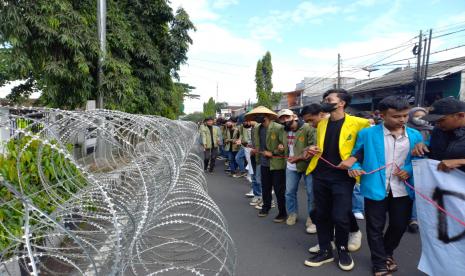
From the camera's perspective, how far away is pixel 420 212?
2967 mm

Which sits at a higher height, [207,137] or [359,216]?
[207,137]

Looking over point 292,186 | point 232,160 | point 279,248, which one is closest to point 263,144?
point 292,186

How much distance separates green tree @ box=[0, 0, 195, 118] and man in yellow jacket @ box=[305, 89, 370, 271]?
5168 mm

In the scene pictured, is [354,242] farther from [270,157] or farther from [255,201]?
[255,201]

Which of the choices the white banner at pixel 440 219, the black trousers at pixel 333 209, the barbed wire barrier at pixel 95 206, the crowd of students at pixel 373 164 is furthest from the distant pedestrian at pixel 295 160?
the white banner at pixel 440 219

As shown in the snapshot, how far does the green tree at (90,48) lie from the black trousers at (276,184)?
14.5 ft

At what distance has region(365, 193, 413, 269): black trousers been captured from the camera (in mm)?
3094

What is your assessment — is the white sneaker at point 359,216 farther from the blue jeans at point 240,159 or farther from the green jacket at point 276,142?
the blue jeans at point 240,159

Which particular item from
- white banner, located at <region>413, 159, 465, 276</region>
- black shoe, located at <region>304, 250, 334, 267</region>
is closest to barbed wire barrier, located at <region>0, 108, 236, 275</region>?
black shoe, located at <region>304, 250, 334, 267</region>

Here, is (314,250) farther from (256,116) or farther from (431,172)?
(256,116)

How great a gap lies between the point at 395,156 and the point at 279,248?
1789 millimetres

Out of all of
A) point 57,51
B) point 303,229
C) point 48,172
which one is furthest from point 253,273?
point 57,51

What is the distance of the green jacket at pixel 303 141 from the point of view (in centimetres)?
439

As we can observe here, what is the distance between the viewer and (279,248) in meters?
4.00
